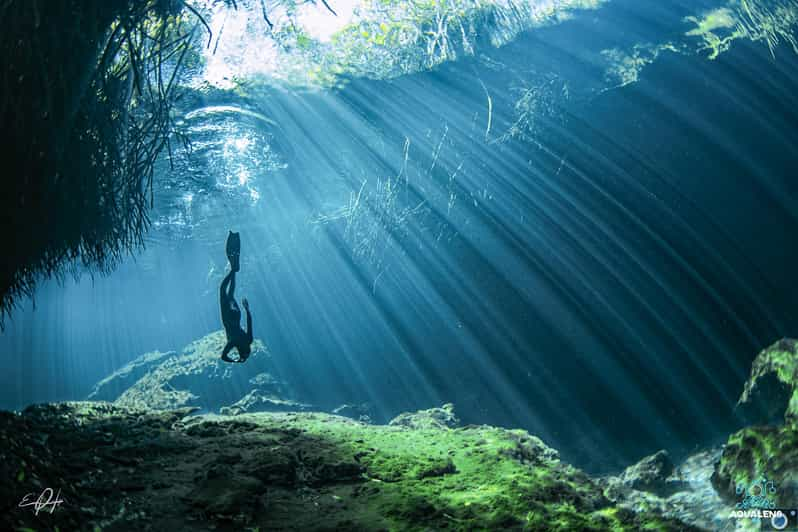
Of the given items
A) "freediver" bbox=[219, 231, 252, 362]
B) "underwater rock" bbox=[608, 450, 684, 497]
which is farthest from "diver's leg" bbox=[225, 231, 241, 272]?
"underwater rock" bbox=[608, 450, 684, 497]

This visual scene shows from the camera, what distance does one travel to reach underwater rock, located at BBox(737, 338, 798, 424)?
555 centimetres

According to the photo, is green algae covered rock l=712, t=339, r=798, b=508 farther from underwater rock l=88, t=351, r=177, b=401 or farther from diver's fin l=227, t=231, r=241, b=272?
underwater rock l=88, t=351, r=177, b=401

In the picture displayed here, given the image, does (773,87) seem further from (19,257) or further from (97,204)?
(19,257)

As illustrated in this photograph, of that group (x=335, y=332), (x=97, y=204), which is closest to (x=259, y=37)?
(x=97, y=204)

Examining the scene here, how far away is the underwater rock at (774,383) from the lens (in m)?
5.55

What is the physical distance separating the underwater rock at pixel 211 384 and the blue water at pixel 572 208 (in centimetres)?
532

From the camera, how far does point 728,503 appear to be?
482 centimetres

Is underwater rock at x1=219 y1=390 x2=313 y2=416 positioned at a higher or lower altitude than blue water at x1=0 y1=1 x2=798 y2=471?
lower

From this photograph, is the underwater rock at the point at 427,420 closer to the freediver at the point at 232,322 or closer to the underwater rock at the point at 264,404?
the freediver at the point at 232,322

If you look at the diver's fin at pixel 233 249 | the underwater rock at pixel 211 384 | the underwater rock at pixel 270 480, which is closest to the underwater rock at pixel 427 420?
the underwater rock at pixel 270 480

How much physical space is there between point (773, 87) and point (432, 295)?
11147mm

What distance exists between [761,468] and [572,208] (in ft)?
24.7

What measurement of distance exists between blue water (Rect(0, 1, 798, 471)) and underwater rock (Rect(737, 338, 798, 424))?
2.30m

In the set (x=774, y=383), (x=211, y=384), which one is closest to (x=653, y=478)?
(x=774, y=383)
